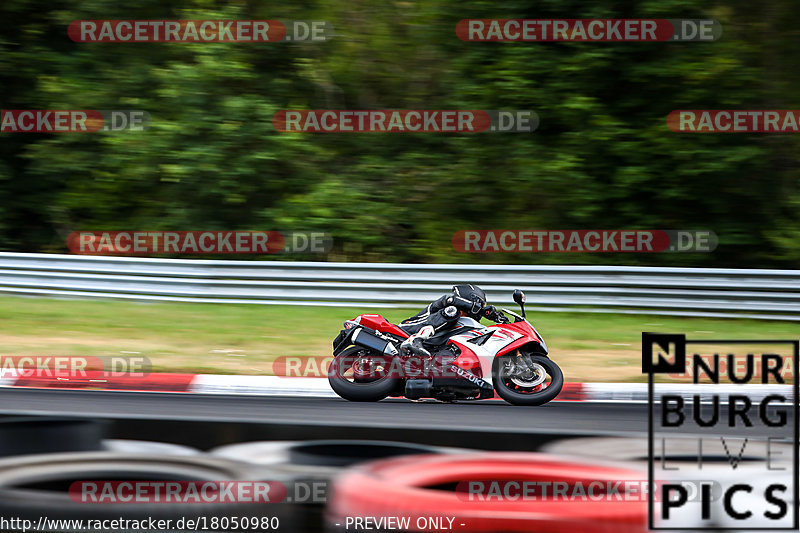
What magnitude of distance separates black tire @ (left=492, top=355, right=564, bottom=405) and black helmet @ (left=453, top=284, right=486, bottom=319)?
0.44 metres

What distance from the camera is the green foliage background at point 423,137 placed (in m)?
15.2

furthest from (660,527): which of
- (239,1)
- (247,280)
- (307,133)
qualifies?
(239,1)

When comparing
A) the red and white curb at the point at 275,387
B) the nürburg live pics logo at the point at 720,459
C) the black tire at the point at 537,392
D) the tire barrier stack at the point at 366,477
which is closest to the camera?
the tire barrier stack at the point at 366,477

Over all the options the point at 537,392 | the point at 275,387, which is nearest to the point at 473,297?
the point at 537,392

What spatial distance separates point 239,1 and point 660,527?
15.7 meters

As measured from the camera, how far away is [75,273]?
13102 millimetres

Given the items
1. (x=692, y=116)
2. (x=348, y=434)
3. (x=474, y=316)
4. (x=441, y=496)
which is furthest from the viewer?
(x=692, y=116)

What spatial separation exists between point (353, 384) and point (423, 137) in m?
10.1

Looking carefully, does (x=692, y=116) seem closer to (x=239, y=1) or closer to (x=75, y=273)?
(x=239, y=1)

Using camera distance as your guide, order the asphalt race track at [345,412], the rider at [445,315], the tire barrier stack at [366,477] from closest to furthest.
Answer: the tire barrier stack at [366,477]
the asphalt race track at [345,412]
the rider at [445,315]

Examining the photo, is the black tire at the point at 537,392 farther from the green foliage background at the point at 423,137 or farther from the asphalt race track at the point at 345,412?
the green foliage background at the point at 423,137

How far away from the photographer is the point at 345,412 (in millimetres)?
7035

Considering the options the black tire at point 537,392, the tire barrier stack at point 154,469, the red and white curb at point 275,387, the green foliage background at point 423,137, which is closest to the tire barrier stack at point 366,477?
the tire barrier stack at point 154,469

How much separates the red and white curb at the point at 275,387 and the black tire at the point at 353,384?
48 cm
